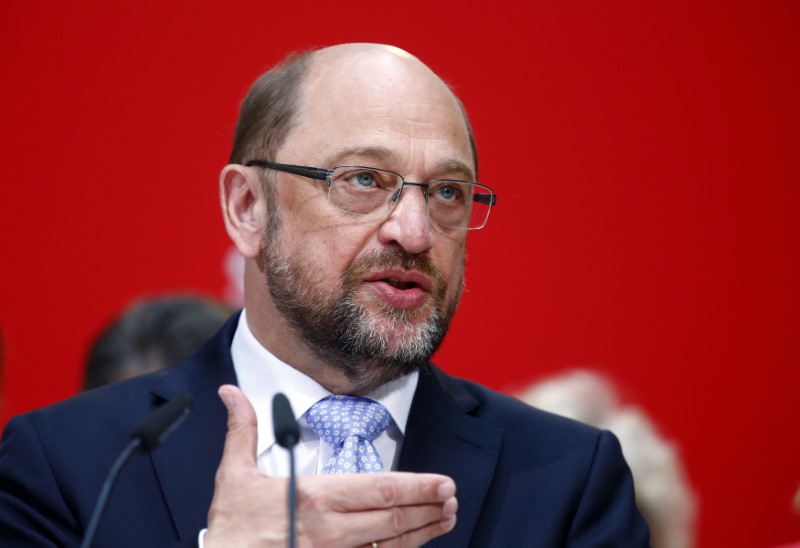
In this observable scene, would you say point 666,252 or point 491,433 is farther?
point 666,252

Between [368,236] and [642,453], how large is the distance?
120 cm

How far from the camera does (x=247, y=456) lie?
1598mm

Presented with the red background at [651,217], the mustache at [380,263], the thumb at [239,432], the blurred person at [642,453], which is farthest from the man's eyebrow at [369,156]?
the red background at [651,217]

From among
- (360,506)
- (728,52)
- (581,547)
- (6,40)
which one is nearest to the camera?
(360,506)

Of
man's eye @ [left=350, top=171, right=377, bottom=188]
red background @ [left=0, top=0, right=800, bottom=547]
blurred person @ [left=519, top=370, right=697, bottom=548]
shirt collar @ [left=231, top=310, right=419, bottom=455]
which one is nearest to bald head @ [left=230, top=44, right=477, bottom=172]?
man's eye @ [left=350, top=171, right=377, bottom=188]

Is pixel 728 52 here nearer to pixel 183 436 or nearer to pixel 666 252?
pixel 666 252

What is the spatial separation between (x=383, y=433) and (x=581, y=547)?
0.40 metres

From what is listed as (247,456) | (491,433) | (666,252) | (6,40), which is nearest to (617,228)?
(666,252)

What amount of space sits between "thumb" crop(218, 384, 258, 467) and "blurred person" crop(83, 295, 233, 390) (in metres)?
1.09

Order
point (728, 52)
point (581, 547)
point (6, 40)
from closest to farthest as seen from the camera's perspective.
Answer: point (581, 547)
point (6, 40)
point (728, 52)

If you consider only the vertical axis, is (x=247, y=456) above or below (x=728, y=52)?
below

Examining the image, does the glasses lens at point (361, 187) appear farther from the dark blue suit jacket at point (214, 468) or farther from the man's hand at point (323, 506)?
the man's hand at point (323, 506)

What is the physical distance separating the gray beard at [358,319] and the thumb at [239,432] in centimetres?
31

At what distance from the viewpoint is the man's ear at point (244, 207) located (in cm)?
206
